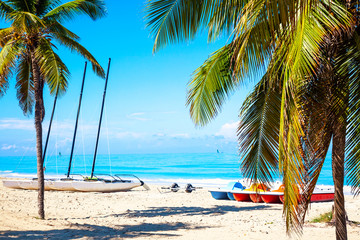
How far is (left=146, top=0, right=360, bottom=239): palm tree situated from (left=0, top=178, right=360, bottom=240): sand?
435 centimetres

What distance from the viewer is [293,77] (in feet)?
9.96

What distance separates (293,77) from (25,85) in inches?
453

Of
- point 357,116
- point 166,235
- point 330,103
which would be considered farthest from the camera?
point 166,235

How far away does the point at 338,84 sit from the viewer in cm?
383

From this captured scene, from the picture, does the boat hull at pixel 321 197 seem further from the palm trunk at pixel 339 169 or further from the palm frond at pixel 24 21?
the palm frond at pixel 24 21

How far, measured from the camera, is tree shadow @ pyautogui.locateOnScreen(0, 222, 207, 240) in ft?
26.5

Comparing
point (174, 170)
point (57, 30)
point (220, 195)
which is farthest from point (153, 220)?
point (174, 170)

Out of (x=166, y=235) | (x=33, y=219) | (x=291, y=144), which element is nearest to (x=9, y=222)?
(x=33, y=219)

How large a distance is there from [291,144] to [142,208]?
450 inches

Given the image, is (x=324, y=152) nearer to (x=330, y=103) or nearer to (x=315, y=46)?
(x=330, y=103)

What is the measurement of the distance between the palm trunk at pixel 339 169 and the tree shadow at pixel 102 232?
5018 mm

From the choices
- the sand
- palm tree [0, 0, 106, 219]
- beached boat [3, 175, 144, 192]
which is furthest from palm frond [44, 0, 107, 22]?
beached boat [3, 175, 144, 192]

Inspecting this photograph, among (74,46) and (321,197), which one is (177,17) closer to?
(74,46)

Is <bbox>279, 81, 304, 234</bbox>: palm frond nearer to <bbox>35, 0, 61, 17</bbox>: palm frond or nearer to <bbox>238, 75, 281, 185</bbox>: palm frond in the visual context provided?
<bbox>238, 75, 281, 185</bbox>: palm frond
